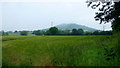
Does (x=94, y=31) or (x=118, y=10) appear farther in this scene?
(x=94, y=31)

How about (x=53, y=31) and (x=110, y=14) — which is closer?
(x=110, y=14)

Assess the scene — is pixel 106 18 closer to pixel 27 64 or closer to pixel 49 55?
pixel 49 55

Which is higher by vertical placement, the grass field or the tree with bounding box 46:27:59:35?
the tree with bounding box 46:27:59:35

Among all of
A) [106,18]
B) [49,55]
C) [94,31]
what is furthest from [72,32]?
[49,55]

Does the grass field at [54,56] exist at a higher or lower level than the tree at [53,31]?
lower

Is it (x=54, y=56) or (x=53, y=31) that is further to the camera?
(x=53, y=31)

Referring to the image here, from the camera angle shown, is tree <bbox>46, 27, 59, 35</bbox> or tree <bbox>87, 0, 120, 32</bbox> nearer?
tree <bbox>87, 0, 120, 32</bbox>

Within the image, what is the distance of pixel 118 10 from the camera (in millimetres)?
7926

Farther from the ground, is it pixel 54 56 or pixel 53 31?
pixel 53 31

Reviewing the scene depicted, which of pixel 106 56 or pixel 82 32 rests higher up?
pixel 82 32

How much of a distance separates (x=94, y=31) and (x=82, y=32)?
110 centimetres

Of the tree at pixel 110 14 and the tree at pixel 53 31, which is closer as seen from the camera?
the tree at pixel 110 14

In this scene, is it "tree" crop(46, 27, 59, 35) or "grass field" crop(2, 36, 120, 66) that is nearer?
"grass field" crop(2, 36, 120, 66)

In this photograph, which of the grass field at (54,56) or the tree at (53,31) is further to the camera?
the tree at (53,31)
